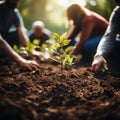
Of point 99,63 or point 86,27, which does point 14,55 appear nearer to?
point 99,63

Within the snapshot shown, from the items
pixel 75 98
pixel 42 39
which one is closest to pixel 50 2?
pixel 42 39

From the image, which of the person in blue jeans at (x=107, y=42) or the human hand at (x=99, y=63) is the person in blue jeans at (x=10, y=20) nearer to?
the person in blue jeans at (x=107, y=42)

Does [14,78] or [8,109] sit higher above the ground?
[8,109]

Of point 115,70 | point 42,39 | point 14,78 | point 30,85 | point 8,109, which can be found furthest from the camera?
point 42,39

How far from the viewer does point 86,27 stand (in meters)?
4.70

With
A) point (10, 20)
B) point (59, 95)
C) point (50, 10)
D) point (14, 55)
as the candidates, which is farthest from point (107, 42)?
point (50, 10)

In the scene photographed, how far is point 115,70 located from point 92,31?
5.22 ft

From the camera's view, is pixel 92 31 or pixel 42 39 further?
pixel 42 39

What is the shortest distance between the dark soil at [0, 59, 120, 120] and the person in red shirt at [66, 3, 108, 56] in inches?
61.4

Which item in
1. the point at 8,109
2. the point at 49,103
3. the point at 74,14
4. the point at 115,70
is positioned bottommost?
the point at 115,70

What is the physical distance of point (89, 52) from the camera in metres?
4.89

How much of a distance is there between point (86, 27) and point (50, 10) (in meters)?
12.0

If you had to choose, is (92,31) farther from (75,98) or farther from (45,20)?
(45,20)

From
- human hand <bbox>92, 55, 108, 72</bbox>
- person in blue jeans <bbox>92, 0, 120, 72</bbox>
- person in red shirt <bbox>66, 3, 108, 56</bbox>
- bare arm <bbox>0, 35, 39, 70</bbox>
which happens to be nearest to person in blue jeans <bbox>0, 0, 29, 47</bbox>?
person in red shirt <bbox>66, 3, 108, 56</bbox>
